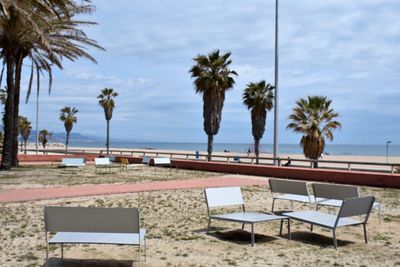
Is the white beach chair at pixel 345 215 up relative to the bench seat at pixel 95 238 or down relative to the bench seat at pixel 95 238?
up

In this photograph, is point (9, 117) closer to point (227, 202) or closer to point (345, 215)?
point (227, 202)

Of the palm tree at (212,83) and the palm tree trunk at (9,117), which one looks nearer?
the palm tree trunk at (9,117)

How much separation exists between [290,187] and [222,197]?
1.96 metres

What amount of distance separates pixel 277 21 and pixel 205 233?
16.7m

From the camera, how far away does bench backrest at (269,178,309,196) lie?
915 cm

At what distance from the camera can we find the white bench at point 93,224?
18.5ft

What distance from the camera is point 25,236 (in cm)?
723

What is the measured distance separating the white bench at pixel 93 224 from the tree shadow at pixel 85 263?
0.19m

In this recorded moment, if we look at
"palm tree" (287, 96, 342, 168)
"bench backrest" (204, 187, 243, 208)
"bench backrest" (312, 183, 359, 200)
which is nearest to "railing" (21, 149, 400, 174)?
"palm tree" (287, 96, 342, 168)

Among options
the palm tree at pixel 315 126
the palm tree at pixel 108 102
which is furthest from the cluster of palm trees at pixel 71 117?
the palm tree at pixel 315 126

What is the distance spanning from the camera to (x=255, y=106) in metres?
34.8

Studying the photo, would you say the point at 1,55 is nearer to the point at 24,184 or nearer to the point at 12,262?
the point at 24,184

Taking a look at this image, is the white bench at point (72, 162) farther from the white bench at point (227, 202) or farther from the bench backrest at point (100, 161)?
the white bench at point (227, 202)

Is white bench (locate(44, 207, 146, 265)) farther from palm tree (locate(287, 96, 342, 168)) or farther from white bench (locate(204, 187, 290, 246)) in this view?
palm tree (locate(287, 96, 342, 168))
